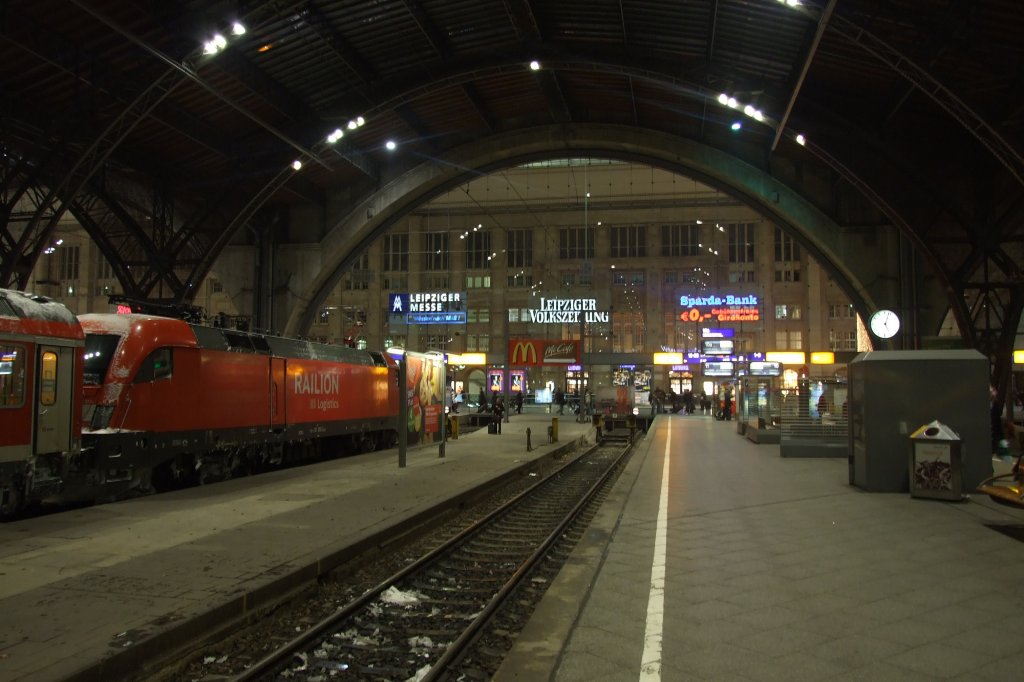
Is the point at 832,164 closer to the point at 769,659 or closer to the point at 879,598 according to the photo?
the point at 879,598

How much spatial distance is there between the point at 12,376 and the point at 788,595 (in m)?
8.87

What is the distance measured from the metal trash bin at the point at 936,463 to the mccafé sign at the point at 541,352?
76.7 feet

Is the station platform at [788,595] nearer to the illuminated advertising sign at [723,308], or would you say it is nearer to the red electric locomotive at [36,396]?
the red electric locomotive at [36,396]

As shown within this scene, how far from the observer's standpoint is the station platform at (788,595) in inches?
185

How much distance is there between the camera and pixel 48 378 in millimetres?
9930

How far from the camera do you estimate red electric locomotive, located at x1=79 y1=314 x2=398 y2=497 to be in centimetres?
1154

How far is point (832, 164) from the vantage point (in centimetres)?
2320

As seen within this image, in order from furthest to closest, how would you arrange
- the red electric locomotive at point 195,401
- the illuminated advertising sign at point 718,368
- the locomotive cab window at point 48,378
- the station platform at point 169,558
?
the illuminated advertising sign at point 718,368 → the red electric locomotive at point 195,401 → the locomotive cab window at point 48,378 → the station platform at point 169,558

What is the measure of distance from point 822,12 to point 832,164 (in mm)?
8133

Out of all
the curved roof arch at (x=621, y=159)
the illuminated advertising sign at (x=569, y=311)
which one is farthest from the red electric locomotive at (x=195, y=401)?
the illuminated advertising sign at (x=569, y=311)

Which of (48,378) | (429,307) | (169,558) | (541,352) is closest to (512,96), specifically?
(429,307)

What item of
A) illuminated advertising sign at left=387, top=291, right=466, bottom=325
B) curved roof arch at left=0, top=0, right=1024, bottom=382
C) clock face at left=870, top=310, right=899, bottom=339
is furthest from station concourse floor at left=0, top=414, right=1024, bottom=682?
illuminated advertising sign at left=387, top=291, right=466, bottom=325

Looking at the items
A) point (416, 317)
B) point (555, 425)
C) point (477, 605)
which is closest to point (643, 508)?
point (477, 605)

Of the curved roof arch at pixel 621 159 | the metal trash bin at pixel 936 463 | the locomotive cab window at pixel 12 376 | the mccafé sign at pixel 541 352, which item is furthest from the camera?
the mccafé sign at pixel 541 352
